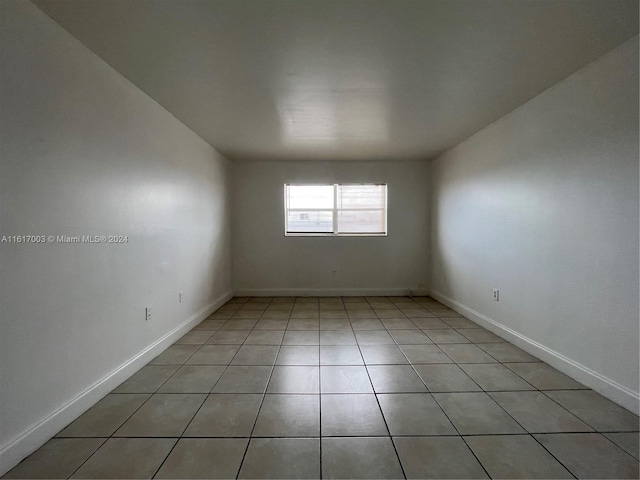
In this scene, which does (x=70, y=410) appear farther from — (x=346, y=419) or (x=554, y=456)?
(x=554, y=456)

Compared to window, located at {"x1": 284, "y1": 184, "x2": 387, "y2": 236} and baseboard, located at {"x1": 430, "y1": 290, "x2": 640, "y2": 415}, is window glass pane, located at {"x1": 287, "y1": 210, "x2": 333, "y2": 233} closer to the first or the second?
window, located at {"x1": 284, "y1": 184, "x2": 387, "y2": 236}

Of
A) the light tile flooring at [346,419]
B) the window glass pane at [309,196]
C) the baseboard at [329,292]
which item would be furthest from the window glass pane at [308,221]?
the light tile flooring at [346,419]

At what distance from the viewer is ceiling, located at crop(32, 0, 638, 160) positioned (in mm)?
1566

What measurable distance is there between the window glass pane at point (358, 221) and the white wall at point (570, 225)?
1.94m

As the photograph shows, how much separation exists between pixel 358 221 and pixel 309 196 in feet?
3.33

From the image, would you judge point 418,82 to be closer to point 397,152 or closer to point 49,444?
point 397,152

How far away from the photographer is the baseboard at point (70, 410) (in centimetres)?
140

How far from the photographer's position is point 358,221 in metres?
5.24

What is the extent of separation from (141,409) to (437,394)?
203cm

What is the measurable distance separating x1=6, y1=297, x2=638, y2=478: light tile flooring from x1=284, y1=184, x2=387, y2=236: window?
103 inches

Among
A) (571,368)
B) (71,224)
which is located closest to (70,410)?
(71,224)

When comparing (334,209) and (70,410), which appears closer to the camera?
(70,410)

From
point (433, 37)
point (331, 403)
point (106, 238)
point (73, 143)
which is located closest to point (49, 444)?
point (106, 238)

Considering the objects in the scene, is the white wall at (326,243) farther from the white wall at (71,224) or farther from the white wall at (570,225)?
the white wall at (71,224)
